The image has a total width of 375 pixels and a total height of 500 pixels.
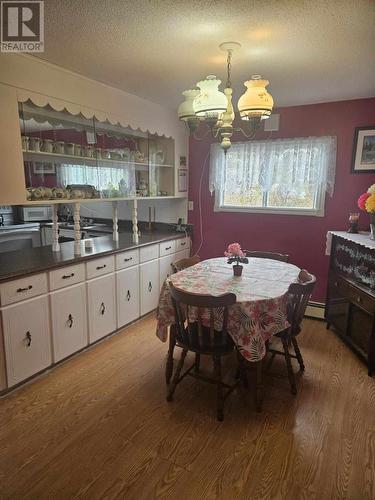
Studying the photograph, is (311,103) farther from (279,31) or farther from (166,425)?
(166,425)

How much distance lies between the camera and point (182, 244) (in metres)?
4.26

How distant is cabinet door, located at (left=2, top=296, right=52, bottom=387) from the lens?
2230mm

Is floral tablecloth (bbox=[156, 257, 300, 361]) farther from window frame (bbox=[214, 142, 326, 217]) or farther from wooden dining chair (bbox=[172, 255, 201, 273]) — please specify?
window frame (bbox=[214, 142, 326, 217])

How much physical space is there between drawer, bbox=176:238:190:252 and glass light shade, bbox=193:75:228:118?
226 centimetres

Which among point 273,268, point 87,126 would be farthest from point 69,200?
point 273,268

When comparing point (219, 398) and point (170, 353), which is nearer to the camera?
point (219, 398)

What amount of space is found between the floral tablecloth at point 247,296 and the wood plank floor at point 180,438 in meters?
0.47

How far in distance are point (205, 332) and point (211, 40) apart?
1.92m

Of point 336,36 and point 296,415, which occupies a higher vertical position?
point 336,36

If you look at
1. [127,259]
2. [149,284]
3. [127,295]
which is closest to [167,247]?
[149,284]

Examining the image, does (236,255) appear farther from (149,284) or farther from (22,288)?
(22,288)

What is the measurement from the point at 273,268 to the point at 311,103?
196cm

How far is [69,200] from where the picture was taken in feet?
9.20

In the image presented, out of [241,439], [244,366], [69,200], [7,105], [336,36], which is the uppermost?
[336,36]
